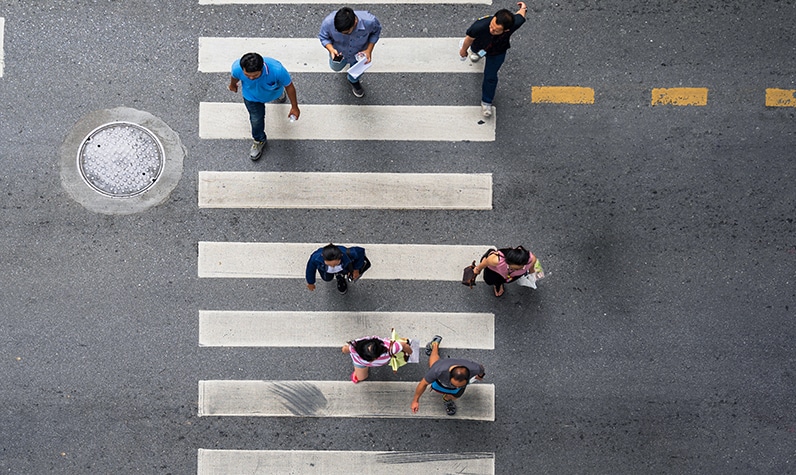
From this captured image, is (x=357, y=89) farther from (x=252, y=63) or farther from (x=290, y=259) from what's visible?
(x=290, y=259)

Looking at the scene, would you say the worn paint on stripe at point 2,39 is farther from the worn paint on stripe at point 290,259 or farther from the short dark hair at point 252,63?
the short dark hair at point 252,63

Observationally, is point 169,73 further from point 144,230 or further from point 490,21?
point 490,21

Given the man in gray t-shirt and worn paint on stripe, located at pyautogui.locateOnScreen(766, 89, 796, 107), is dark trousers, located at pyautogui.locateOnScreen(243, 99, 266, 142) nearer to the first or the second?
the man in gray t-shirt

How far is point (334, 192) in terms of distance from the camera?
7371 millimetres

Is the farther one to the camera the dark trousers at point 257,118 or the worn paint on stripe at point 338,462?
the worn paint on stripe at point 338,462

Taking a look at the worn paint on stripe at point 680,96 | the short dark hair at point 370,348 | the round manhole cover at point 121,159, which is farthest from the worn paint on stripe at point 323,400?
the worn paint on stripe at point 680,96

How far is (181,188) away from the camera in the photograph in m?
7.39

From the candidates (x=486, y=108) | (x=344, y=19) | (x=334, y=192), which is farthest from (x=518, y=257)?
(x=344, y=19)

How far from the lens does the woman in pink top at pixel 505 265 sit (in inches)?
242

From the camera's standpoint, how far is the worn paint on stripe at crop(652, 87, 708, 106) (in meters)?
7.44

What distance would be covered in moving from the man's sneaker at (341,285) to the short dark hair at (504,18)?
10.1 feet

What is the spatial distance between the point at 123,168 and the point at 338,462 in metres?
4.17

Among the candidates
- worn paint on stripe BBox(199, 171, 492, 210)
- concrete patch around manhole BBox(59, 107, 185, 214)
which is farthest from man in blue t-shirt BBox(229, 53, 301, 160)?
concrete patch around manhole BBox(59, 107, 185, 214)

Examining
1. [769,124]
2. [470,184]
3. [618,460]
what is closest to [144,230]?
[470,184]
